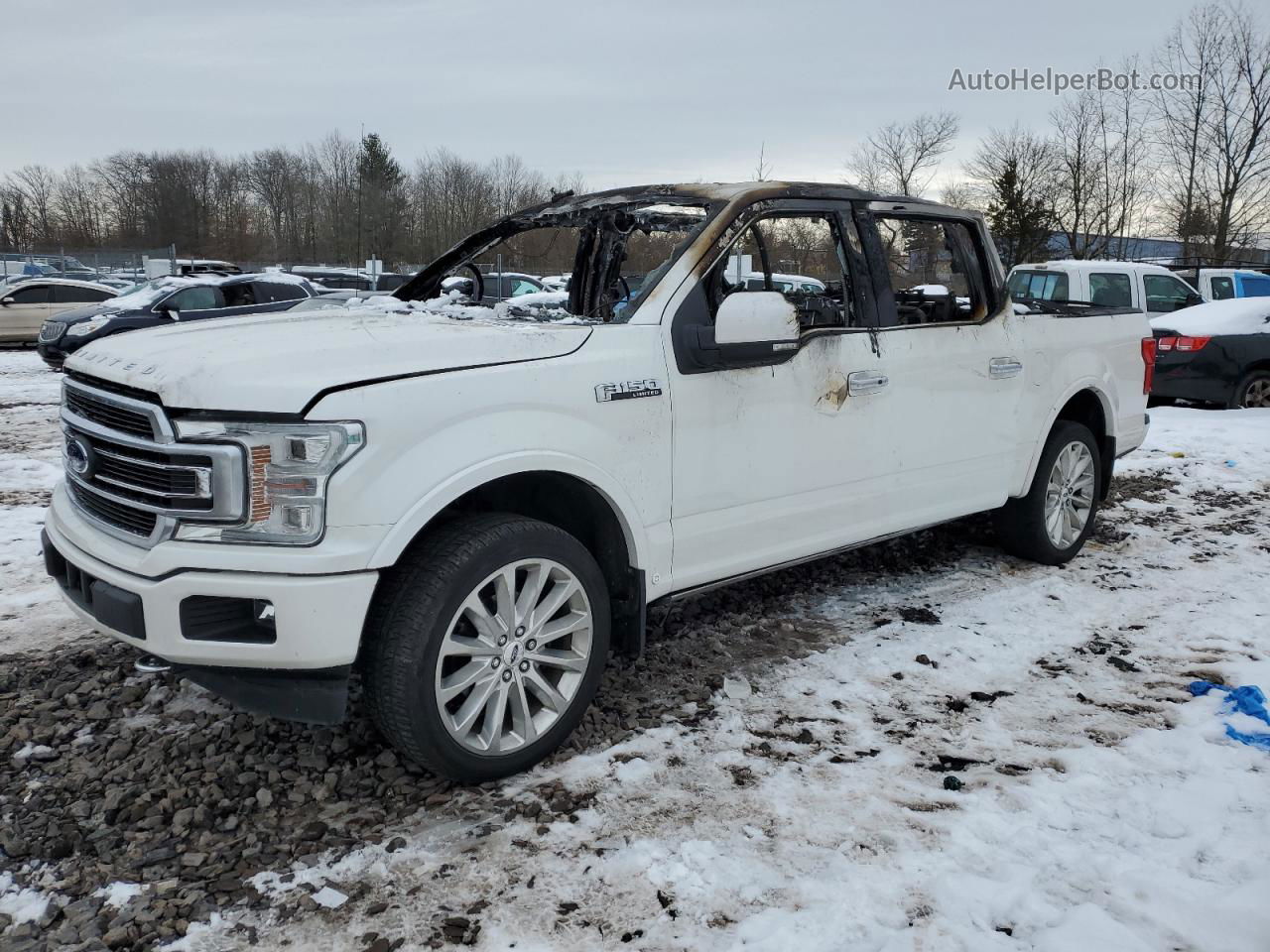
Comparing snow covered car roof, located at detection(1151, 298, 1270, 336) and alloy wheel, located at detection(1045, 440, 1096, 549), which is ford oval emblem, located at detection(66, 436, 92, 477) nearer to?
alloy wheel, located at detection(1045, 440, 1096, 549)

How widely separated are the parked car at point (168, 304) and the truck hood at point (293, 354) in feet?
43.1

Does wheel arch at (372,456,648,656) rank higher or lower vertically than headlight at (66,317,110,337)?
lower

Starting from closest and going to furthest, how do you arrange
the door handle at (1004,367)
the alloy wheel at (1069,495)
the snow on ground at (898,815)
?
the snow on ground at (898,815), the door handle at (1004,367), the alloy wheel at (1069,495)

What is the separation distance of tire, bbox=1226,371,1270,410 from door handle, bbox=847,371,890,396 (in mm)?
8854

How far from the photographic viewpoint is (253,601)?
273cm

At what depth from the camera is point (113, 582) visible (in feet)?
9.34

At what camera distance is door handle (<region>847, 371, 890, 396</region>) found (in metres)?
4.05

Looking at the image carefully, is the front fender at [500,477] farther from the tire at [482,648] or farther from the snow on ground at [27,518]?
the snow on ground at [27,518]

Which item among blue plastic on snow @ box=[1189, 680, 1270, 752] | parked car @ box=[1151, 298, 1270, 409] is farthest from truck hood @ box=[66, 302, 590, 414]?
parked car @ box=[1151, 298, 1270, 409]

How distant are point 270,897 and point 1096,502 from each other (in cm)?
495

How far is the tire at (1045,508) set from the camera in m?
5.32

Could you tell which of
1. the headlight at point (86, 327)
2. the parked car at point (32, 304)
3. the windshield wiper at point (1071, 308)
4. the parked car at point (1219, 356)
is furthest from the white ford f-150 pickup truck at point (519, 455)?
the parked car at point (32, 304)

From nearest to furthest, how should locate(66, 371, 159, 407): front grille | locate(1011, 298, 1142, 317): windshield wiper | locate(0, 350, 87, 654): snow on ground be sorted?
locate(66, 371, 159, 407): front grille → locate(0, 350, 87, 654): snow on ground → locate(1011, 298, 1142, 317): windshield wiper

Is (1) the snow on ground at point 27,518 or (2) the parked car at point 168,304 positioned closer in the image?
(1) the snow on ground at point 27,518
